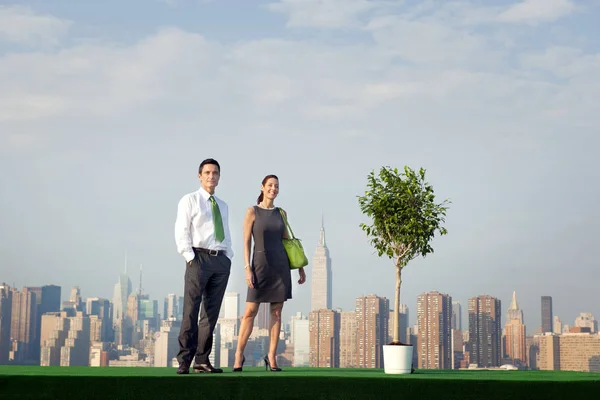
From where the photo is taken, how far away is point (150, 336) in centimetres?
11256

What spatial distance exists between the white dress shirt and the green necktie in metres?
0.03

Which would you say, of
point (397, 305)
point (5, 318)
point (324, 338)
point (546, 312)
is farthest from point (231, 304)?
point (397, 305)

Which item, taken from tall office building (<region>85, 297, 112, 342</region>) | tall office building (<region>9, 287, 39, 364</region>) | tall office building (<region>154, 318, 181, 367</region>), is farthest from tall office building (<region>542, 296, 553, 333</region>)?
tall office building (<region>9, 287, 39, 364</region>)

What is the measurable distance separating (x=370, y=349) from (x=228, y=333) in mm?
15841

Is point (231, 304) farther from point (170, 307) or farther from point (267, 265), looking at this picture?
point (267, 265)

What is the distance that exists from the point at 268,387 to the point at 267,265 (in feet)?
6.24

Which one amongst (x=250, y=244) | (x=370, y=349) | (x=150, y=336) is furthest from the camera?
(x=150, y=336)

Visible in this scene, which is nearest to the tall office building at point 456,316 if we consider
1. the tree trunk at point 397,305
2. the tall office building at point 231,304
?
the tall office building at point 231,304

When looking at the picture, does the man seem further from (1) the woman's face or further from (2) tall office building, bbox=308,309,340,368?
(2) tall office building, bbox=308,309,340,368

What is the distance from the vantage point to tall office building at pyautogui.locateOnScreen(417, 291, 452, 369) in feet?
213

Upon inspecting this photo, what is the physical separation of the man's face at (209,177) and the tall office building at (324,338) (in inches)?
2194

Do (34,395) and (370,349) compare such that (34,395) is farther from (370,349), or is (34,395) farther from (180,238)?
(370,349)

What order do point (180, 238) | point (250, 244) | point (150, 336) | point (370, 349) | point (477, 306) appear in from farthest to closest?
point (150, 336), point (477, 306), point (370, 349), point (250, 244), point (180, 238)

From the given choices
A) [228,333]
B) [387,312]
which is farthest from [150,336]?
[387,312]
